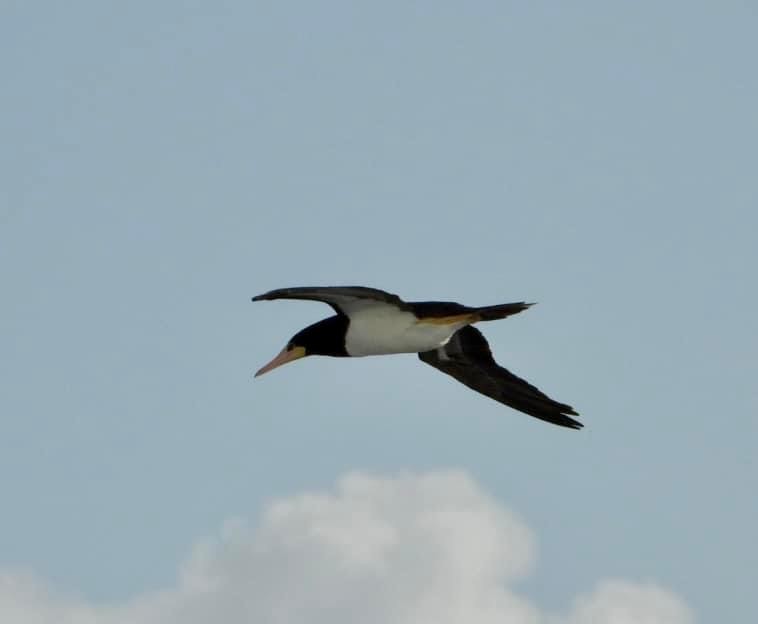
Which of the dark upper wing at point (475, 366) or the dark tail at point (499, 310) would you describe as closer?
the dark tail at point (499, 310)

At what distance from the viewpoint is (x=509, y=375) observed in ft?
78.4

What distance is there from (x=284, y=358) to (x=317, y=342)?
1.67ft

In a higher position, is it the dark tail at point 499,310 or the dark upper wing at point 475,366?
the dark upper wing at point 475,366

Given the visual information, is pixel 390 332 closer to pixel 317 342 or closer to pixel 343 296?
pixel 317 342

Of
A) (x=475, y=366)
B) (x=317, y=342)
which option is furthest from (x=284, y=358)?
(x=475, y=366)

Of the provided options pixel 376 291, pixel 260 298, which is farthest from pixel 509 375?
pixel 260 298

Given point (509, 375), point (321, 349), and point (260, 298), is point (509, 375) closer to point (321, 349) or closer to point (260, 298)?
point (321, 349)

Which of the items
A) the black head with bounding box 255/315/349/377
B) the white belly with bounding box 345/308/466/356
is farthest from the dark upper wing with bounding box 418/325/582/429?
the black head with bounding box 255/315/349/377

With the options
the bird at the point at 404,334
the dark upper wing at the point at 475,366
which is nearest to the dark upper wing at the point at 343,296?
the bird at the point at 404,334

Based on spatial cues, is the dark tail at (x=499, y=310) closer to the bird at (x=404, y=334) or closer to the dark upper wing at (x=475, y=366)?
the bird at (x=404, y=334)

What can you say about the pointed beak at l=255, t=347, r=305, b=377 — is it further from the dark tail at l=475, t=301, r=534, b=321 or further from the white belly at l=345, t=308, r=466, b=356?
the dark tail at l=475, t=301, r=534, b=321

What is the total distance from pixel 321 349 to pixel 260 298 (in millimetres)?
3586

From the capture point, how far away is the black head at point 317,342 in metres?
22.4

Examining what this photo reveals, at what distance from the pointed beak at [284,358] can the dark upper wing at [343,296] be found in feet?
2.80
